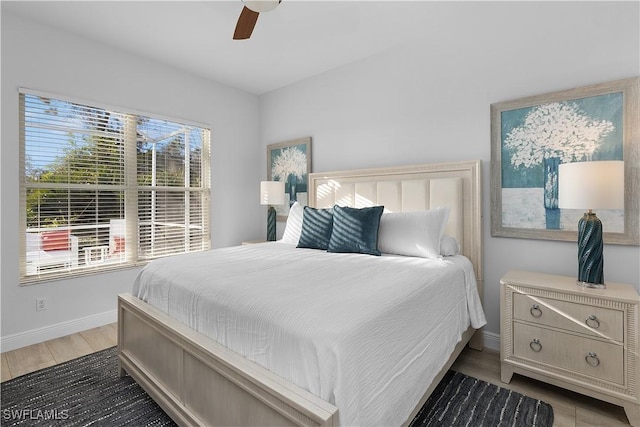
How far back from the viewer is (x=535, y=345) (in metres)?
1.96

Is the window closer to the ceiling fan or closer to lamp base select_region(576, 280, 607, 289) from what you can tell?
the ceiling fan

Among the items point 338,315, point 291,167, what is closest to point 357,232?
point 338,315

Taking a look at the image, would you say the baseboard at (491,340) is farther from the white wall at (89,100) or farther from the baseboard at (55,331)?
the baseboard at (55,331)

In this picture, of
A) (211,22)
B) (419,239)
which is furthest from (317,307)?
(211,22)

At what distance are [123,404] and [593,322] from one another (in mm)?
2781

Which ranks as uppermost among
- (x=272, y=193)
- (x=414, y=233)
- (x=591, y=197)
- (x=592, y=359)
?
(x=272, y=193)

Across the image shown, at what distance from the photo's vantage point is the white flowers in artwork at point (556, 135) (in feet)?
7.13

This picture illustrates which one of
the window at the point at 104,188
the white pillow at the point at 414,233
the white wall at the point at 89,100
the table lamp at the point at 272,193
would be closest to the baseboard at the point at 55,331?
the white wall at the point at 89,100

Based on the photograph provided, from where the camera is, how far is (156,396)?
5.77 ft

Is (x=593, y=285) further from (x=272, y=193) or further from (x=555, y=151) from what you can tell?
(x=272, y=193)

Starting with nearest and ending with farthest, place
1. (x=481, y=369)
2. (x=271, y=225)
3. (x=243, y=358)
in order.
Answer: (x=243, y=358), (x=481, y=369), (x=271, y=225)

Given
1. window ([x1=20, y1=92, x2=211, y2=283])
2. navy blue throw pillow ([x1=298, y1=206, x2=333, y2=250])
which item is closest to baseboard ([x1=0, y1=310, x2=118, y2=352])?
window ([x1=20, y1=92, x2=211, y2=283])

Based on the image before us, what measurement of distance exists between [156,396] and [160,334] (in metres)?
0.35

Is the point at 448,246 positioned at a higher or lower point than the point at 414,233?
lower
